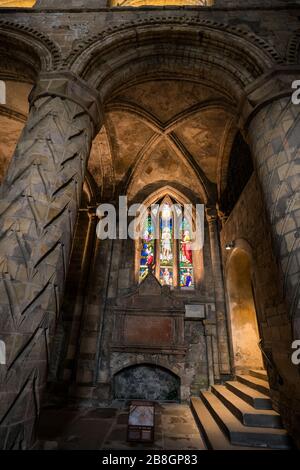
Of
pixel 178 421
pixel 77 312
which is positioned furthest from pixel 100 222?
pixel 178 421

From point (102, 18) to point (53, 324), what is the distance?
19.2 feet

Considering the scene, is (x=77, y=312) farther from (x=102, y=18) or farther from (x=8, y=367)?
(x=102, y=18)

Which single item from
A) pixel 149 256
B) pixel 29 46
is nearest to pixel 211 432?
pixel 149 256

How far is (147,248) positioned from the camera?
8219mm

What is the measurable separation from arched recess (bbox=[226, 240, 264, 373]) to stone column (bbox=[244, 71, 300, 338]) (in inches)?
91.7

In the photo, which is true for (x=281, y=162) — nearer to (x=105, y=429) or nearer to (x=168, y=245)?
(x=105, y=429)

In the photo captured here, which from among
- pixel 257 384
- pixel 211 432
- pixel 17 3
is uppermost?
pixel 17 3

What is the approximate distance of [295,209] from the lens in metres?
2.83

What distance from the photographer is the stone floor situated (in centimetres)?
326

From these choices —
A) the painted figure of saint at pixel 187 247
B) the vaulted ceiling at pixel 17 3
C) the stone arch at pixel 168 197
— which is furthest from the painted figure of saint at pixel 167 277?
the vaulted ceiling at pixel 17 3

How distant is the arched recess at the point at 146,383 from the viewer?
592cm

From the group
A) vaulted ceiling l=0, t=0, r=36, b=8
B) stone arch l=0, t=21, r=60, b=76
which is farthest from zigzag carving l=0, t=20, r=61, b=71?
vaulted ceiling l=0, t=0, r=36, b=8

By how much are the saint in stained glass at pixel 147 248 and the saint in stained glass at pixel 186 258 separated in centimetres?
102

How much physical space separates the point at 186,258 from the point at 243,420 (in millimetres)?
4990
